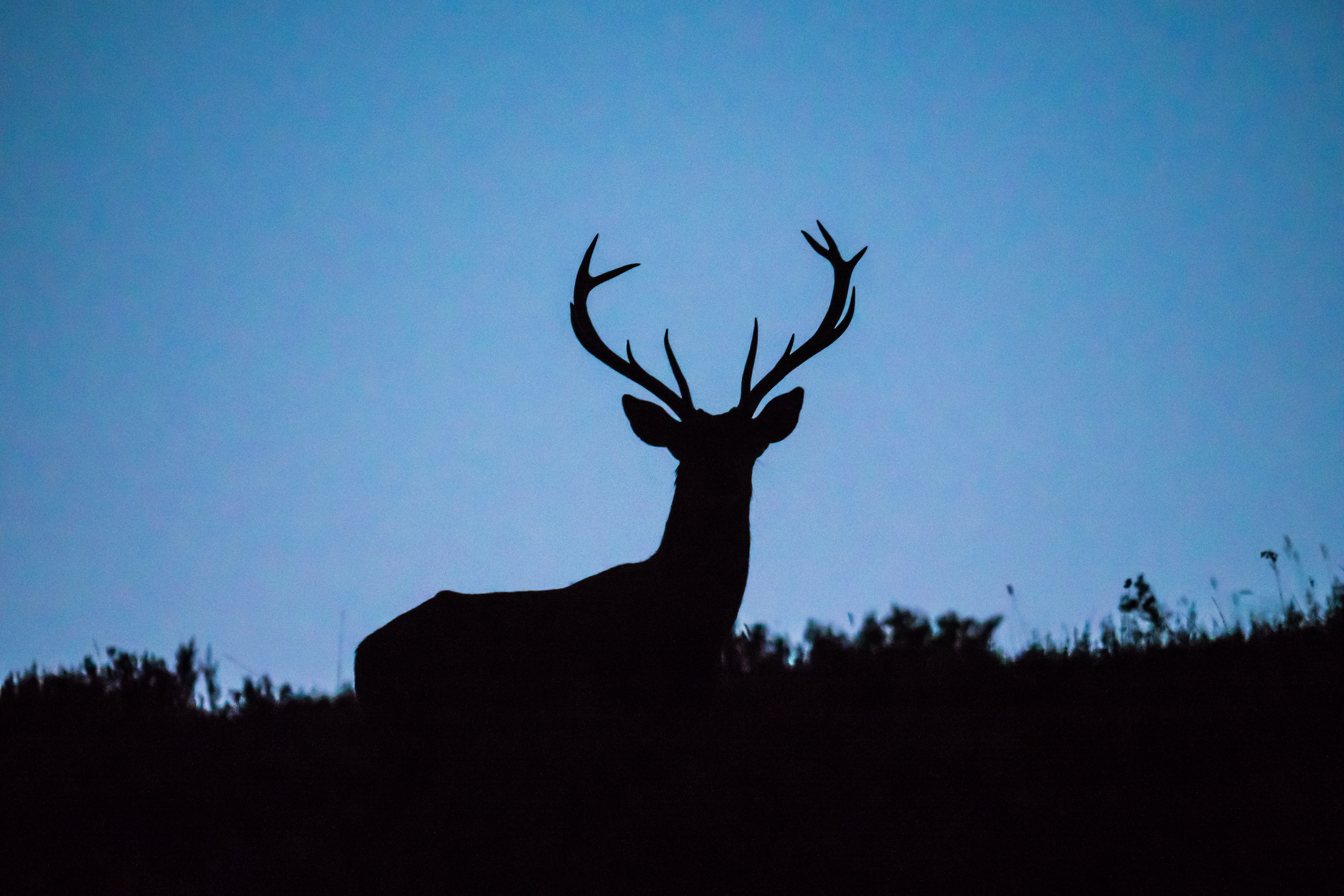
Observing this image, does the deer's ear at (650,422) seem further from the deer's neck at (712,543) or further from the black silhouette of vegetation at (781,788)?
the black silhouette of vegetation at (781,788)

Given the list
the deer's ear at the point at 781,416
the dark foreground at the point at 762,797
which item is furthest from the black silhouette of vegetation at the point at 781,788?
the deer's ear at the point at 781,416

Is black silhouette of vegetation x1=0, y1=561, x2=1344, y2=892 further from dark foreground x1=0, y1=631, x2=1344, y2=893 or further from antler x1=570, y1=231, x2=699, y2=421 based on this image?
antler x1=570, y1=231, x2=699, y2=421

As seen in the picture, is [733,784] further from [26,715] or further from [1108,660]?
[26,715]

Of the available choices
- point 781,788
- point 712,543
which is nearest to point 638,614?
point 712,543

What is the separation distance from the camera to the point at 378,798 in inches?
184

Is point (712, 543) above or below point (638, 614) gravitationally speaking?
above

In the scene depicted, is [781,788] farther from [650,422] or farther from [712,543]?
[650,422]

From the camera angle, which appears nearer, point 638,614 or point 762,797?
point 762,797

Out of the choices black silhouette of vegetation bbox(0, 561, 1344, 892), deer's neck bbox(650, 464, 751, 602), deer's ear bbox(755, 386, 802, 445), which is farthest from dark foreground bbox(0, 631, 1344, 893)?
deer's ear bbox(755, 386, 802, 445)

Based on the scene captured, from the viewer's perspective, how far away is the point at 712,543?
5.58 metres

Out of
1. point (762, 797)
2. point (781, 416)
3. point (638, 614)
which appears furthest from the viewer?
point (781, 416)

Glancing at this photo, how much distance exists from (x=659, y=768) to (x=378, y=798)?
123 centimetres

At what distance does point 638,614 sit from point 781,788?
1.53 meters

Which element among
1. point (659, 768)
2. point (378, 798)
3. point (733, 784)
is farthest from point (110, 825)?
point (733, 784)
